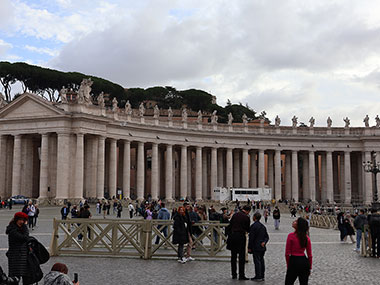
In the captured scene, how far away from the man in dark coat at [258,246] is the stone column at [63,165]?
171 ft

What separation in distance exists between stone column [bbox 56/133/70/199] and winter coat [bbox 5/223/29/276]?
54.8 metres

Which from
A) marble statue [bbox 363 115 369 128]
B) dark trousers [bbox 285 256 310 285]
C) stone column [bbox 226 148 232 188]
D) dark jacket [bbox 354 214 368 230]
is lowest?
dark trousers [bbox 285 256 310 285]

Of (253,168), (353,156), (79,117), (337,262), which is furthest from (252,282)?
(353,156)

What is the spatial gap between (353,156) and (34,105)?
58.0 meters

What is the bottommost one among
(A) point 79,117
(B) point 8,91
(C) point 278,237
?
(C) point 278,237

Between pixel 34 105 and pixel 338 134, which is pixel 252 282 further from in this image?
pixel 338 134

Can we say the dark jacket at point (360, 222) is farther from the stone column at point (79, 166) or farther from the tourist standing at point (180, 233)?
the stone column at point (79, 166)

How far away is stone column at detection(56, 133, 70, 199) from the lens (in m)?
65.2

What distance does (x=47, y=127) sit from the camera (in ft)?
219

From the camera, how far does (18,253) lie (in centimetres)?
1143

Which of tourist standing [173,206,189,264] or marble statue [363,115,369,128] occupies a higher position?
marble statue [363,115,369,128]

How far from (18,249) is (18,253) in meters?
0.11

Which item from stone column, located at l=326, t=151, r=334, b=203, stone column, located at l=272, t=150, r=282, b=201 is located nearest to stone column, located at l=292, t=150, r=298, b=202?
stone column, located at l=272, t=150, r=282, b=201

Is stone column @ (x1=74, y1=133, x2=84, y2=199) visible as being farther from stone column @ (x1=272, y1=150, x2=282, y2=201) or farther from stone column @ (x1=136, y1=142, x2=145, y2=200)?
stone column @ (x1=272, y1=150, x2=282, y2=201)
